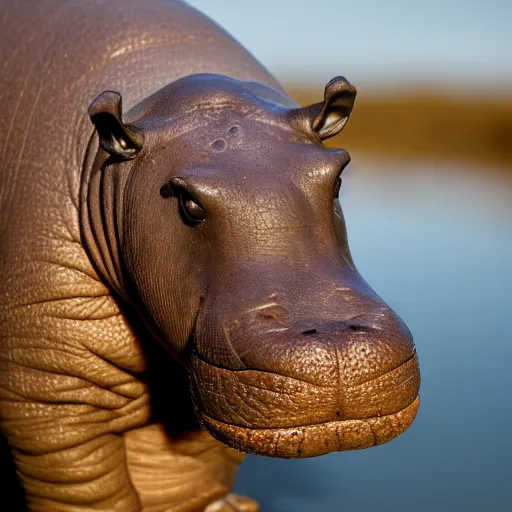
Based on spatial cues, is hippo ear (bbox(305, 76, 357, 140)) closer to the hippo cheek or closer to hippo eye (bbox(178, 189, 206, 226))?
hippo eye (bbox(178, 189, 206, 226))

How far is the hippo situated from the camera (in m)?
2.05

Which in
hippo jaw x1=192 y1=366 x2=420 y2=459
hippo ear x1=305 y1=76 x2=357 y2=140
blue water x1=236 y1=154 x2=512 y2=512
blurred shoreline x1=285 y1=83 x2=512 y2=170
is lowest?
blurred shoreline x1=285 y1=83 x2=512 y2=170

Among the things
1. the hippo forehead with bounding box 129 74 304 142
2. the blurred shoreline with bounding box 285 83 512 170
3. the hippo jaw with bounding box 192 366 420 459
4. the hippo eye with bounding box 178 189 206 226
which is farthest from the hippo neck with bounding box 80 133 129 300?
the blurred shoreline with bounding box 285 83 512 170

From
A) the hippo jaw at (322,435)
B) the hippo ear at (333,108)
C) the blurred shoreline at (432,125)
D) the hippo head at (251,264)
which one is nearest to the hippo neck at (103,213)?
the hippo head at (251,264)

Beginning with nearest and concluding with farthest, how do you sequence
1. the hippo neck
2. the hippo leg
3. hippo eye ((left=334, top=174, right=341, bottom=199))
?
hippo eye ((left=334, top=174, right=341, bottom=199)) < the hippo neck < the hippo leg

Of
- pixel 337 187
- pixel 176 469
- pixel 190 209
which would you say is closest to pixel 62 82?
pixel 190 209

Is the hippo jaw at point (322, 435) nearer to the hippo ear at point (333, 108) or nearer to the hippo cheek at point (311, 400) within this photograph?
the hippo cheek at point (311, 400)

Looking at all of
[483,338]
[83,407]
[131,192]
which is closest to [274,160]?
[131,192]

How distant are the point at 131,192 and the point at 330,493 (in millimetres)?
1390

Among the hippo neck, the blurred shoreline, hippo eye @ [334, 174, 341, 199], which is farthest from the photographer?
the blurred shoreline

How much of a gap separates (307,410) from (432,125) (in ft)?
68.9

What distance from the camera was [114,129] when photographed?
2387 mm

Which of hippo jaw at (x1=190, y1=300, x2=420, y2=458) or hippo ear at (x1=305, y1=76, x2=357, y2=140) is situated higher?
hippo ear at (x1=305, y1=76, x2=357, y2=140)

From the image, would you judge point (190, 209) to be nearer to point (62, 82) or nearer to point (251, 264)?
point (251, 264)
